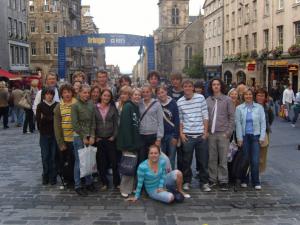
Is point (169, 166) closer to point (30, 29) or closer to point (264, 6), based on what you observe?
point (264, 6)

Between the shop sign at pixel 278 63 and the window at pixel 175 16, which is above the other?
the window at pixel 175 16

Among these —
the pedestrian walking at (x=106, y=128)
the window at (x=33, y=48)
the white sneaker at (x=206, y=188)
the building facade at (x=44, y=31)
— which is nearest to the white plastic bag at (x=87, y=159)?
the pedestrian walking at (x=106, y=128)

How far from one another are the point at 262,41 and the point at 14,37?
81.1 feet

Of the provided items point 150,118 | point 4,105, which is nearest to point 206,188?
point 150,118

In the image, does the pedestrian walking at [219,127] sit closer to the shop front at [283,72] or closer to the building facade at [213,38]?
the shop front at [283,72]

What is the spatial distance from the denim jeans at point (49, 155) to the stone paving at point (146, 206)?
0.26 m

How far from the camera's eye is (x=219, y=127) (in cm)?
712

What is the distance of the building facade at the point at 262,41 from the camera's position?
28562 mm

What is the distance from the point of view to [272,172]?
861 centimetres

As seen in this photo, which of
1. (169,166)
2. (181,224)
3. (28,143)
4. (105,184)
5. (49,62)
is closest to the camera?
(181,224)

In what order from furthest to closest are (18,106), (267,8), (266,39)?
1. (266,39)
2. (267,8)
3. (18,106)

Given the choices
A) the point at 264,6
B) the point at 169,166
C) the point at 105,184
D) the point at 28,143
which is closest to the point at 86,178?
the point at 105,184

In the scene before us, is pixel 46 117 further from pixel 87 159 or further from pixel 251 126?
pixel 251 126

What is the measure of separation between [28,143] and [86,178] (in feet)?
18.9
